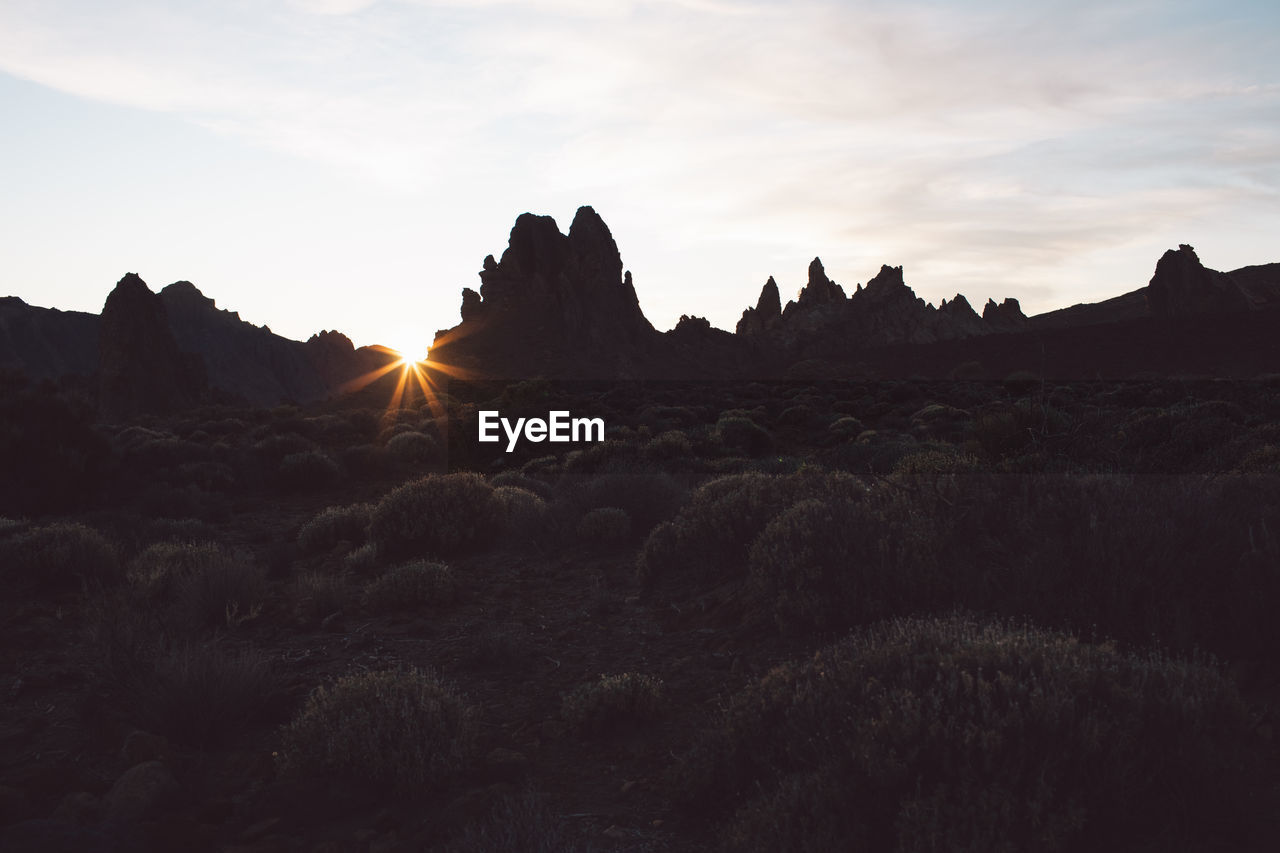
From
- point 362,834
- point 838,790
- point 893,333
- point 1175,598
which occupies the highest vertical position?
point 893,333

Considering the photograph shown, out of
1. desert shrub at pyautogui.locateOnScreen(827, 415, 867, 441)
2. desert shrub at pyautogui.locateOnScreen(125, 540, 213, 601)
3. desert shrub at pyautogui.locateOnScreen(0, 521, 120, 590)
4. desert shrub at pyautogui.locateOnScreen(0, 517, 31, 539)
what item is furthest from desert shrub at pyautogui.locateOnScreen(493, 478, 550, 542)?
desert shrub at pyautogui.locateOnScreen(827, 415, 867, 441)

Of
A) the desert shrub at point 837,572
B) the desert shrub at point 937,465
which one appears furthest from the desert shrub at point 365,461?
the desert shrub at point 837,572

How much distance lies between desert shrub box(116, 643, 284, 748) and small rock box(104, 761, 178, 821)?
597 mm

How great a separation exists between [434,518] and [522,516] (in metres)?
1.19

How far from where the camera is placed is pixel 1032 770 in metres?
3.03

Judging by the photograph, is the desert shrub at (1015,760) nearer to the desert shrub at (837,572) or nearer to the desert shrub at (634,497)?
the desert shrub at (837,572)

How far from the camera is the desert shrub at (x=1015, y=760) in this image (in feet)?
9.51

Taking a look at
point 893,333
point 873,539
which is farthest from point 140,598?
point 893,333

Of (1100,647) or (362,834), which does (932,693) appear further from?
(362,834)

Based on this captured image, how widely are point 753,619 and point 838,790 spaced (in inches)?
122

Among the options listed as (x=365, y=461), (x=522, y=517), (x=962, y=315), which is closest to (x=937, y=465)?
(x=522, y=517)

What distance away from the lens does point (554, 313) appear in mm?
72000

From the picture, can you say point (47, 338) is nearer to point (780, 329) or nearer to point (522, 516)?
point (780, 329)

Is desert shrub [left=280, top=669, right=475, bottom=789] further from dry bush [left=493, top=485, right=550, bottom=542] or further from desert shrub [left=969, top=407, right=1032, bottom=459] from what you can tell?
desert shrub [left=969, top=407, right=1032, bottom=459]
